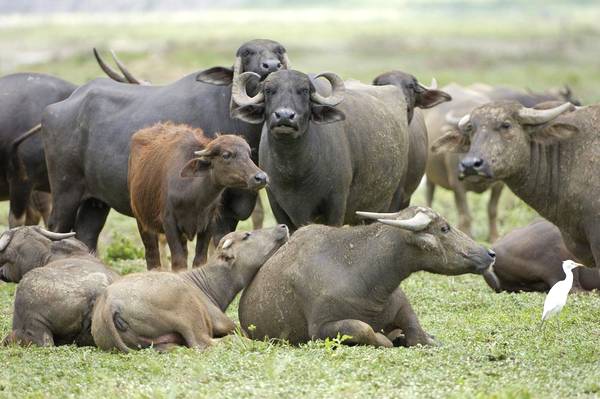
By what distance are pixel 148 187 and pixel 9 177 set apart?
3696 millimetres

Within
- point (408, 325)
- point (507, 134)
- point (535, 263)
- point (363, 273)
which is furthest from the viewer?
point (535, 263)

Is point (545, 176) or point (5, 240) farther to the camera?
point (5, 240)

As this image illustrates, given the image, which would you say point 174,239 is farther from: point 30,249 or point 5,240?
point 5,240

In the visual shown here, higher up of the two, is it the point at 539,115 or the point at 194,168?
the point at 539,115

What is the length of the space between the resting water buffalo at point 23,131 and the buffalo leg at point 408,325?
20.7 ft

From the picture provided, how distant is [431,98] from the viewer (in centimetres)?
1508

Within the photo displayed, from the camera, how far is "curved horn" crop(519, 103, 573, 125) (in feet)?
34.6

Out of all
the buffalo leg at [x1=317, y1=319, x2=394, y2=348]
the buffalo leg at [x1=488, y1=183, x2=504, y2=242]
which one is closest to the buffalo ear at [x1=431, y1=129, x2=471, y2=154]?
the buffalo leg at [x1=317, y1=319, x2=394, y2=348]

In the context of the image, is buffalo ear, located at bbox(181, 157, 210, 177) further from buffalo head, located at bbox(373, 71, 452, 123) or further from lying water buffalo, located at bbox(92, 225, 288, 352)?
buffalo head, located at bbox(373, 71, 452, 123)

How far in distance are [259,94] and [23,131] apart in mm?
4332

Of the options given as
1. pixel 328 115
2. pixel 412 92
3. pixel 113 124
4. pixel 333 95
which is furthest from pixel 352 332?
pixel 412 92

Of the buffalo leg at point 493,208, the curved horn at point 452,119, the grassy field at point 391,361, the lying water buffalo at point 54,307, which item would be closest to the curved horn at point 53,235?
the grassy field at point 391,361

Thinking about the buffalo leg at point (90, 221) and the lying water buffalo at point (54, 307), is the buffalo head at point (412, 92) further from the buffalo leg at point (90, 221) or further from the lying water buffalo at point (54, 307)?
the lying water buffalo at point (54, 307)

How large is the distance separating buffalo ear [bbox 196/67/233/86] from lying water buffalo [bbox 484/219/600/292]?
133 inches
